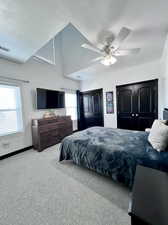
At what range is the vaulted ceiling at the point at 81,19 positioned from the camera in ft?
5.61

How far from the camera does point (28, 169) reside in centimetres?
252

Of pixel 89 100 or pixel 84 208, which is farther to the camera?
pixel 89 100

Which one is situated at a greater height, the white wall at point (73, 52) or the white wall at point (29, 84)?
the white wall at point (73, 52)

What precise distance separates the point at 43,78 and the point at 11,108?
5.16 feet

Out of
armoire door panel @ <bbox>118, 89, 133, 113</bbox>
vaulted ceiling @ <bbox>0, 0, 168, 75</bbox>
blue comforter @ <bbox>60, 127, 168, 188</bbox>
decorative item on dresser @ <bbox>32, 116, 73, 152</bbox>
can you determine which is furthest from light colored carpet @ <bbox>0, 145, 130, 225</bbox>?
armoire door panel @ <bbox>118, 89, 133, 113</bbox>

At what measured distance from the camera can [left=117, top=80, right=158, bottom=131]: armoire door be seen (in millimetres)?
3939

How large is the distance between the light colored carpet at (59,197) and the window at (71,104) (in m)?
3.20

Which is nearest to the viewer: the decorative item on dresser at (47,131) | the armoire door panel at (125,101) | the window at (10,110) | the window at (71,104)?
the window at (10,110)

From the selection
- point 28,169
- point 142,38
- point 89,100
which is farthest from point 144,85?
point 28,169

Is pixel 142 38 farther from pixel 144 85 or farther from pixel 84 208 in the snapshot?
pixel 84 208

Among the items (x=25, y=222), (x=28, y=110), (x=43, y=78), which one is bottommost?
(x=25, y=222)

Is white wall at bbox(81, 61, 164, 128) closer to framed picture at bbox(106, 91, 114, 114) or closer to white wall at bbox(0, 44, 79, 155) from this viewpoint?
framed picture at bbox(106, 91, 114, 114)

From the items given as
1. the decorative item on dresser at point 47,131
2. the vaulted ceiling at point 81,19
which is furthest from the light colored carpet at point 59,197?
the vaulted ceiling at point 81,19

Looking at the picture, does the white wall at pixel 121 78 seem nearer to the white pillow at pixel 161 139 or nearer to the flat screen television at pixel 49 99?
the flat screen television at pixel 49 99
